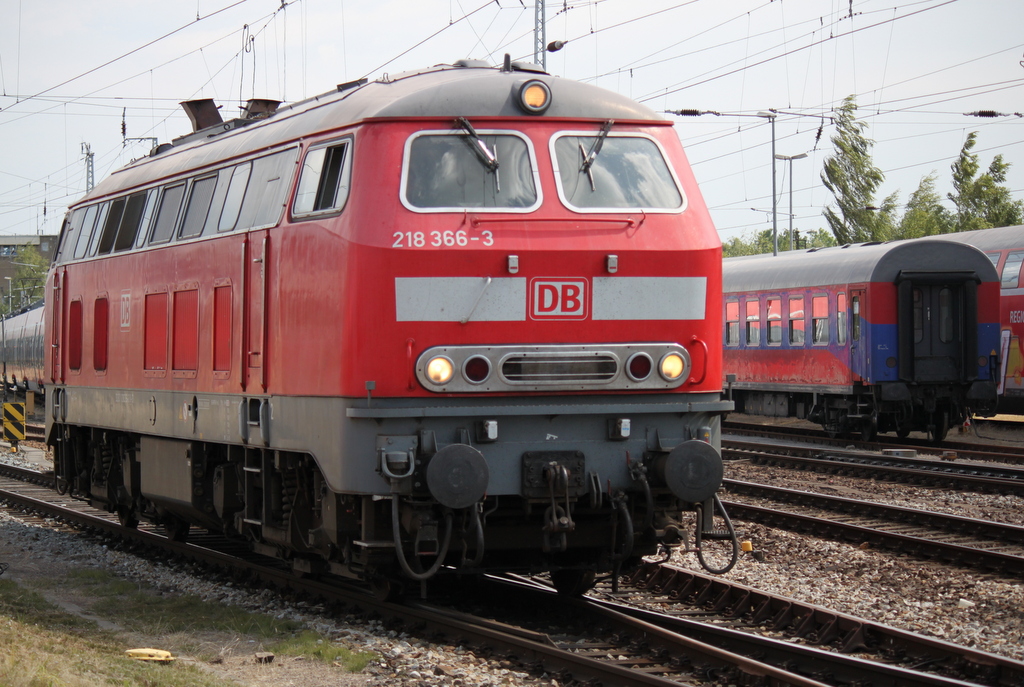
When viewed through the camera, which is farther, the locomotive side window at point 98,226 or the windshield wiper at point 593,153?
the locomotive side window at point 98,226

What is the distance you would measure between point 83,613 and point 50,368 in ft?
18.8

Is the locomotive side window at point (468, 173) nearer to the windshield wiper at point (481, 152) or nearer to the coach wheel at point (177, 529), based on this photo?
the windshield wiper at point (481, 152)

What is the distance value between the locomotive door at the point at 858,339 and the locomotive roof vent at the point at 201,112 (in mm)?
Answer: 12544

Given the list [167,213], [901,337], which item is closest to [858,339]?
[901,337]

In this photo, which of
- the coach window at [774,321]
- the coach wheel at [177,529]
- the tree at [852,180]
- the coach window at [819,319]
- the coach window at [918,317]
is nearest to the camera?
the coach wheel at [177,529]

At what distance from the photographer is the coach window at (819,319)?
23.6m

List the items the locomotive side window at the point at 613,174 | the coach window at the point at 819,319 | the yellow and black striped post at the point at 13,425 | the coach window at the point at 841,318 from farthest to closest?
the yellow and black striped post at the point at 13,425, the coach window at the point at 819,319, the coach window at the point at 841,318, the locomotive side window at the point at 613,174

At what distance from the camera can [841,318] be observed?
22938mm

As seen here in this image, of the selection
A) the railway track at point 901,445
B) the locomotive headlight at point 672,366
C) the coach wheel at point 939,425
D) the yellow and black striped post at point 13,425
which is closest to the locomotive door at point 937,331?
Answer: the coach wheel at point 939,425

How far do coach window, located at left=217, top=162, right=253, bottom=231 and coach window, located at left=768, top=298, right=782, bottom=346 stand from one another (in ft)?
A: 57.0

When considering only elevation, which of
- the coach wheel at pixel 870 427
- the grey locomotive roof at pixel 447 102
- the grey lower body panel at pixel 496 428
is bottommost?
the coach wheel at pixel 870 427

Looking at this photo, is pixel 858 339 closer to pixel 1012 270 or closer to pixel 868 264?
pixel 868 264

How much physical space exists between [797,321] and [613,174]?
17.1m

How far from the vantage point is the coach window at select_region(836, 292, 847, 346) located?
74.7ft
